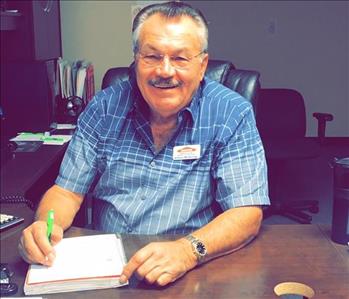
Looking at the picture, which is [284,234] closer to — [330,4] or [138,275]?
[138,275]

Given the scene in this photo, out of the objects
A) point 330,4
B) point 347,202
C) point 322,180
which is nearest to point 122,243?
point 347,202

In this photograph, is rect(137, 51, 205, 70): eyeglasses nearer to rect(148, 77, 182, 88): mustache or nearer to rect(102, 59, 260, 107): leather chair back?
rect(148, 77, 182, 88): mustache

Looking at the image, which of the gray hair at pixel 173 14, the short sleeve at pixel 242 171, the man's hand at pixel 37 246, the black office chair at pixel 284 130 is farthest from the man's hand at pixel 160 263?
the black office chair at pixel 284 130

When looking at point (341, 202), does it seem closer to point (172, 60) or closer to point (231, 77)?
point (172, 60)

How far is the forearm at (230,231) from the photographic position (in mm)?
1266

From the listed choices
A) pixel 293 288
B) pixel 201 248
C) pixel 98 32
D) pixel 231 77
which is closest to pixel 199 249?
pixel 201 248

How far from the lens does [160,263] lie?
3.73 feet

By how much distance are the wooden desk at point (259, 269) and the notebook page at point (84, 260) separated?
1.4 inches

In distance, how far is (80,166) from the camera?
1.62 m

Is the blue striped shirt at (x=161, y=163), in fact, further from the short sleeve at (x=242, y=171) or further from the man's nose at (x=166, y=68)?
the man's nose at (x=166, y=68)

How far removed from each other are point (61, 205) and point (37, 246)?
335mm

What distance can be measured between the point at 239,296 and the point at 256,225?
349mm

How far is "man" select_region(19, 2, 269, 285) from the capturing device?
1.48 metres

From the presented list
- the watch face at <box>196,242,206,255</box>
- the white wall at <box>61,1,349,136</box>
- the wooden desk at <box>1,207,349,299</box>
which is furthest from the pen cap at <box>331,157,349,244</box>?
the white wall at <box>61,1,349,136</box>
